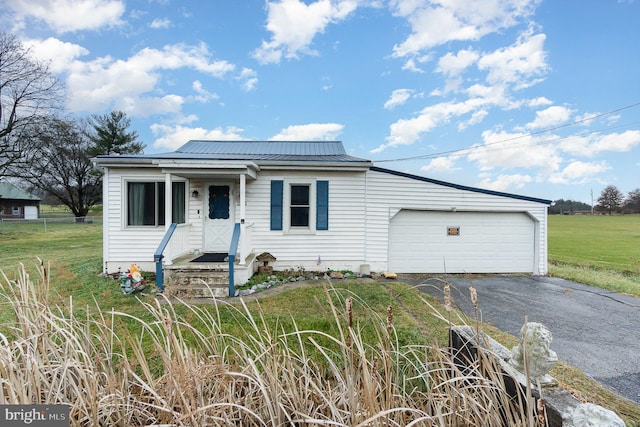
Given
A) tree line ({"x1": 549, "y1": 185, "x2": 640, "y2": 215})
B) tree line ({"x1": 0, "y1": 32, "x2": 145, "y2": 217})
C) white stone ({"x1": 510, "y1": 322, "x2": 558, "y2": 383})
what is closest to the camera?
white stone ({"x1": 510, "y1": 322, "x2": 558, "y2": 383})

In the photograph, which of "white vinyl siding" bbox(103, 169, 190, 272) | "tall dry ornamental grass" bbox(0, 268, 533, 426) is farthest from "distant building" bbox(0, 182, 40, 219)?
"tall dry ornamental grass" bbox(0, 268, 533, 426)

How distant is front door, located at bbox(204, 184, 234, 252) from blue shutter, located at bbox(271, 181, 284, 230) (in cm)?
118

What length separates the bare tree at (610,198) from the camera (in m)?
38.7

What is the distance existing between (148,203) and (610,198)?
174 feet

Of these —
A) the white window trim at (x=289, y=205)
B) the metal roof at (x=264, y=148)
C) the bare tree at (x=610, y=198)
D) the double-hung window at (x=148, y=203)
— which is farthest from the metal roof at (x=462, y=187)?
the bare tree at (x=610, y=198)

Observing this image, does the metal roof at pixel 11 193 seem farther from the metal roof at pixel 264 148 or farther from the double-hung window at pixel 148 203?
the double-hung window at pixel 148 203

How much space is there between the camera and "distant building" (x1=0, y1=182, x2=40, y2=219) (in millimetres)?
36812

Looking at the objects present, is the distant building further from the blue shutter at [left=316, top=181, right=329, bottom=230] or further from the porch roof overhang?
the blue shutter at [left=316, top=181, right=329, bottom=230]

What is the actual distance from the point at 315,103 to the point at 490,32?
23.0 feet

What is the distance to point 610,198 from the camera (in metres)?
39.1

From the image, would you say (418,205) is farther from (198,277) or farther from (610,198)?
(610,198)

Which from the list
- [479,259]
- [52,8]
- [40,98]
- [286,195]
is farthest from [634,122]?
[40,98]

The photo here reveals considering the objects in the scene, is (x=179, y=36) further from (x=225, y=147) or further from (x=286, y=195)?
(x=286, y=195)

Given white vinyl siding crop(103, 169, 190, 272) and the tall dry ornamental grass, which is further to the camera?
white vinyl siding crop(103, 169, 190, 272)
